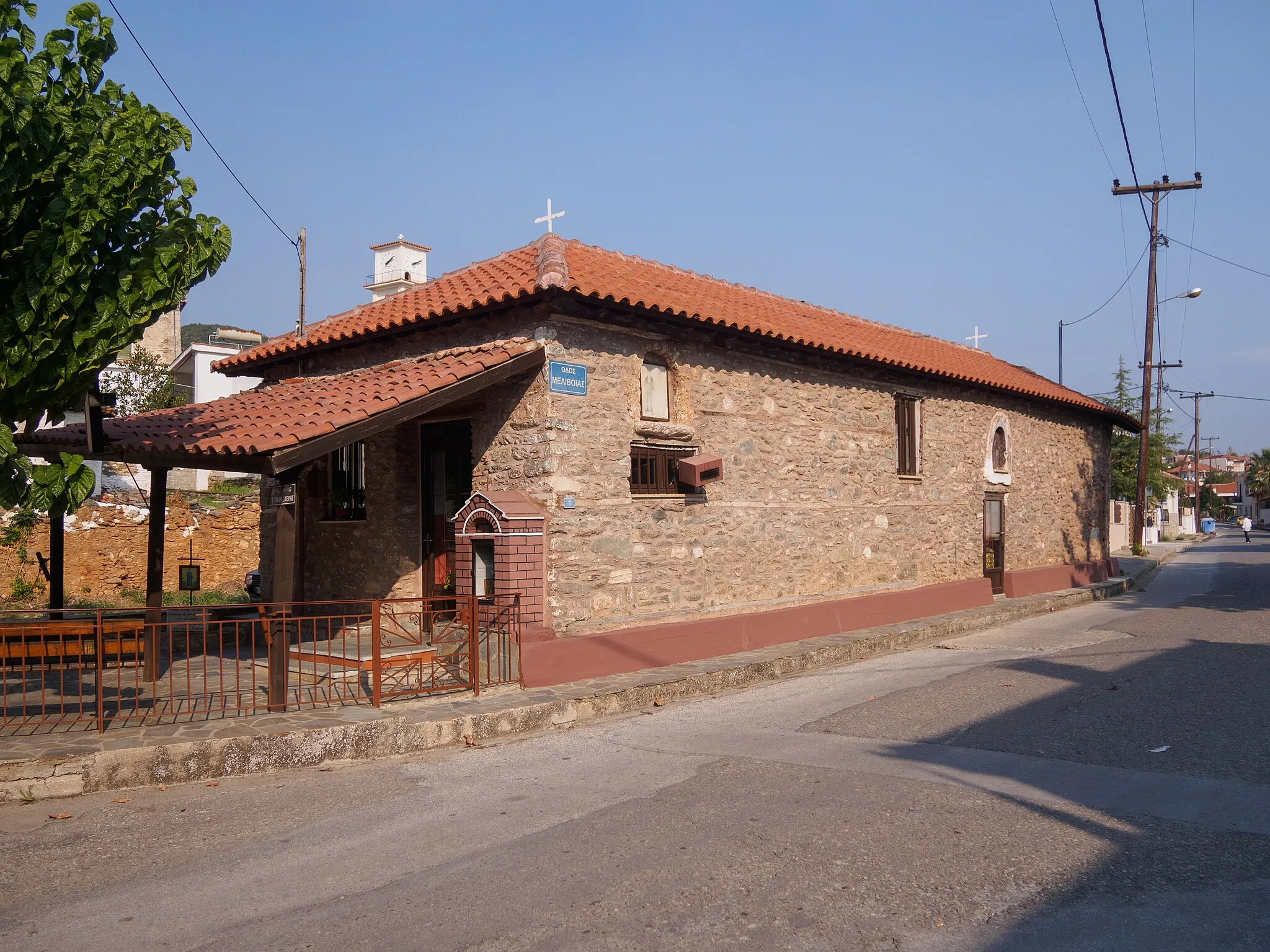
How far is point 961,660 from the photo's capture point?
11.9 meters

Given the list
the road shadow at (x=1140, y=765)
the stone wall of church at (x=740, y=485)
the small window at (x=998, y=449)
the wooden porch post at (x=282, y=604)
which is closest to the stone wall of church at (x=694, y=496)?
the stone wall of church at (x=740, y=485)

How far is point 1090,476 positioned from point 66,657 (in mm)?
22568

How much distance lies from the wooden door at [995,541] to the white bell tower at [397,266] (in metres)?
12.2

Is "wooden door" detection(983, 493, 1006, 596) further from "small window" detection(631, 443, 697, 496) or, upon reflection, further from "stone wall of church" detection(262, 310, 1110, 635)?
"small window" detection(631, 443, 697, 496)

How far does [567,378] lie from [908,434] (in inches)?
321

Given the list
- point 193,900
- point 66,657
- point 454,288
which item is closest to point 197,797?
point 193,900

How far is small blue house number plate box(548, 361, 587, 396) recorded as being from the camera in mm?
10047

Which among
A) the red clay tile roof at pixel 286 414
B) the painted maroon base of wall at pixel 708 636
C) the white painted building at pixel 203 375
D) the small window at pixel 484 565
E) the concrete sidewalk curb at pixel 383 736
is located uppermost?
the white painted building at pixel 203 375

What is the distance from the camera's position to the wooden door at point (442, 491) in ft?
39.2

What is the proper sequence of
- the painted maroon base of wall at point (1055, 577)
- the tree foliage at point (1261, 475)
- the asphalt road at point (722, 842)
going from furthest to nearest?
the tree foliage at point (1261, 475)
the painted maroon base of wall at point (1055, 577)
the asphalt road at point (722, 842)

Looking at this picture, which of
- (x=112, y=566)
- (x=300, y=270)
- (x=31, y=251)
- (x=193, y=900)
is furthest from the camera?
(x=300, y=270)

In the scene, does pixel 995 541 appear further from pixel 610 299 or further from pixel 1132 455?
pixel 1132 455

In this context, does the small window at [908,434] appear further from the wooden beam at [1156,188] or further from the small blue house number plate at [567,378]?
the wooden beam at [1156,188]

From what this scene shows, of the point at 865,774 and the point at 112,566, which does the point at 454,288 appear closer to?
the point at 865,774
